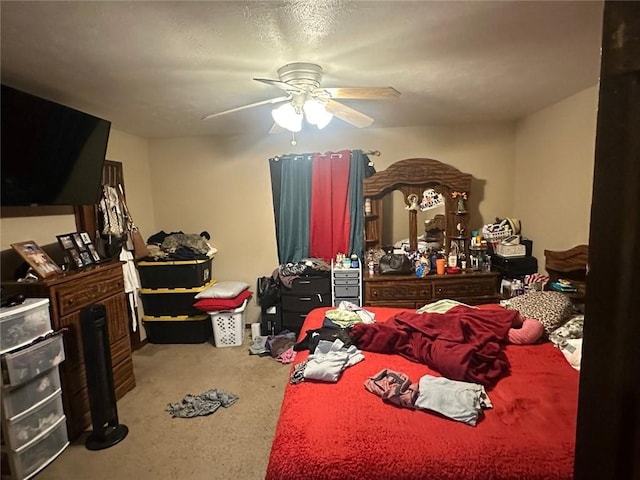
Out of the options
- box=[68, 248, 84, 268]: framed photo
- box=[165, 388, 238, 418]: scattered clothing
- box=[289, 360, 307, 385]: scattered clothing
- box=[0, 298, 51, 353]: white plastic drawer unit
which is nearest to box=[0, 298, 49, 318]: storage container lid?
box=[0, 298, 51, 353]: white plastic drawer unit

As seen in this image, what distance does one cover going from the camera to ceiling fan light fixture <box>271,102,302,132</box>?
2.15 meters

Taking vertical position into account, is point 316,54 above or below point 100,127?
above

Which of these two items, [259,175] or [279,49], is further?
[259,175]

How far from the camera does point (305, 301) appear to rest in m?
3.77

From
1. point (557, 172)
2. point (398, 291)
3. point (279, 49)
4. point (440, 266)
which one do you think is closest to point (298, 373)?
point (279, 49)

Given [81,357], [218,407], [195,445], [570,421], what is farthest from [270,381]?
[570,421]

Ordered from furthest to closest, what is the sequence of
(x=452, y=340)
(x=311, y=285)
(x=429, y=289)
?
(x=311, y=285) → (x=429, y=289) → (x=452, y=340)

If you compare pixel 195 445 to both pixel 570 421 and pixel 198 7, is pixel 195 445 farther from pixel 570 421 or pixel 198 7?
pixel 198 7

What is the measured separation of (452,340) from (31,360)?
238 centimetres

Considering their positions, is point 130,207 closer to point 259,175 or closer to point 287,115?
point 259,175

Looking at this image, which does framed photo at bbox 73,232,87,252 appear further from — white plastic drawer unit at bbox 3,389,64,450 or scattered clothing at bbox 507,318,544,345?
scattered clothing at bbox 507,318,544,345

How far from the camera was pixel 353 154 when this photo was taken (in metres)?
3.90

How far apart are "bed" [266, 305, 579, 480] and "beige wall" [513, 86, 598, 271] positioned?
133 centimetres

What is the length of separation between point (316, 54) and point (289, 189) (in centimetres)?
219
